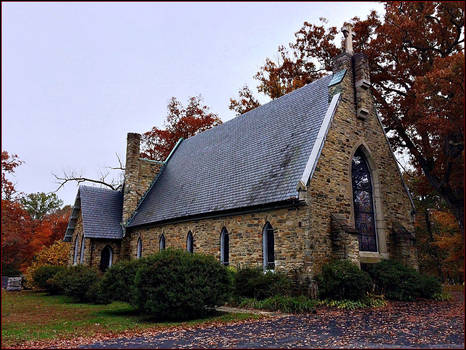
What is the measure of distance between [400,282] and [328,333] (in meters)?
7.27

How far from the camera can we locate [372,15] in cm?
2109

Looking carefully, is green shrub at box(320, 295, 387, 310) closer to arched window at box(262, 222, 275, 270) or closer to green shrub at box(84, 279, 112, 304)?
arched window at box(262, 222, 275, 270)

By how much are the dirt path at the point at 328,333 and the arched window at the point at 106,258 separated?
15081mm

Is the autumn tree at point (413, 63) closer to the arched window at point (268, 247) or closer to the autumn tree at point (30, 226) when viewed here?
the arched window at point (268, 247)

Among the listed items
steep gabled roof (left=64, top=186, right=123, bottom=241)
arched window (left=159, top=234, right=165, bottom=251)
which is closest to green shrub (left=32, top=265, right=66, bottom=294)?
steep gabled roof (left=64, top=186, right=123, bottom=241)

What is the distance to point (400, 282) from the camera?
47.5 feet

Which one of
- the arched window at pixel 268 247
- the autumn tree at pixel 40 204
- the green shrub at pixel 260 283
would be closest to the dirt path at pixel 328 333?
the green shrub at pixel 260 283

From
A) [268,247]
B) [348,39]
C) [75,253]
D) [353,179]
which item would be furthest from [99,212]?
[348,39]

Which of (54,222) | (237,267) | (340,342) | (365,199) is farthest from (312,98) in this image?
(54,222)

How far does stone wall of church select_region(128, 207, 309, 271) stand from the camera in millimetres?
13883

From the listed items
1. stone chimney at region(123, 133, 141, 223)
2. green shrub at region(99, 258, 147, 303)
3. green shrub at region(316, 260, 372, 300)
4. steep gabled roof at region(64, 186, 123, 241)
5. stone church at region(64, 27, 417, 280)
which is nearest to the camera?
green shrub at region(316, 260, 372, 300)

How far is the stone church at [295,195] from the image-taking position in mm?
14219

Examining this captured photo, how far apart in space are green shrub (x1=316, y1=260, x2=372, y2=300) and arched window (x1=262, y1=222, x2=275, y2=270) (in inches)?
88.1

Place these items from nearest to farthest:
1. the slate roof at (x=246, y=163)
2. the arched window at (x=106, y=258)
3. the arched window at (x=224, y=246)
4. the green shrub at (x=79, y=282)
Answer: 1. the slate roof at (x=246, y=163)
2. the arched window at (x=224, y=246)
3. the green shrub at (x=79, y=282)
4. the arched window at (x=106, y=258)
